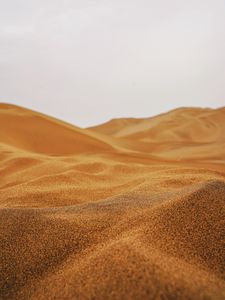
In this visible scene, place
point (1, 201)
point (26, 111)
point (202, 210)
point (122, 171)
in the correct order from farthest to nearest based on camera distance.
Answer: point (26, 111)
point (122, 171)
point (1, 201)
point (202, 210)

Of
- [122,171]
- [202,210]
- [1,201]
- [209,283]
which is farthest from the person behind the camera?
[122,171]

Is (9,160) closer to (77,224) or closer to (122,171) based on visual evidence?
(122,171)

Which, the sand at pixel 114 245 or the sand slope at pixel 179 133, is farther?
the sand slope at pixel 179 133

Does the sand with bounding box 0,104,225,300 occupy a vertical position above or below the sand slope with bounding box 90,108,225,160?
below

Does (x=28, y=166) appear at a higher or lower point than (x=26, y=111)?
lower

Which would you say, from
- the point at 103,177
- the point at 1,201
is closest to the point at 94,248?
the point at 1,201

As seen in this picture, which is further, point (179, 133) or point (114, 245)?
point (179, 133)

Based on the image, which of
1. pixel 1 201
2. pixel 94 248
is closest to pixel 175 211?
pixel 94 248

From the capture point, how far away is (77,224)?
1.48 metres

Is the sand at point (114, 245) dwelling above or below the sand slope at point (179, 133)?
below

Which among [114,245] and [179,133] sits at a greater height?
[179,133]

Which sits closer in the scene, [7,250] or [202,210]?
[7,250]

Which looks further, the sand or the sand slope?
the sand slope

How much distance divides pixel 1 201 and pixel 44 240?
3.53 feet
